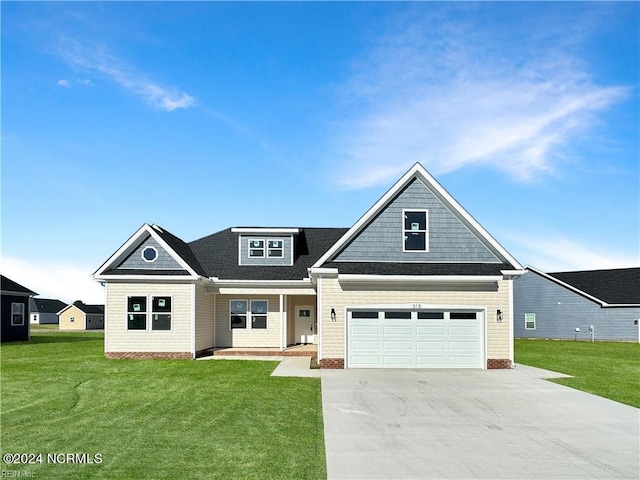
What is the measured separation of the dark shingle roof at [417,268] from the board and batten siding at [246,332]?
7.29 metres

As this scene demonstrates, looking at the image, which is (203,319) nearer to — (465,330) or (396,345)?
(396,345)

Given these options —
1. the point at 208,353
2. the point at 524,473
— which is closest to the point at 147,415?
the point at 524,473

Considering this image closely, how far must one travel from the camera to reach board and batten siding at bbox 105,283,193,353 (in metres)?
21.5

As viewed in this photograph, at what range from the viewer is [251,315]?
2536cm

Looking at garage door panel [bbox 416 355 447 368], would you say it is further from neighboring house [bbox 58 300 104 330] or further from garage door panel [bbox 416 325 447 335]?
neighboring house [bbox 58 300 104 330]

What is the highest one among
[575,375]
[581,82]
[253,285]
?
[581,82]

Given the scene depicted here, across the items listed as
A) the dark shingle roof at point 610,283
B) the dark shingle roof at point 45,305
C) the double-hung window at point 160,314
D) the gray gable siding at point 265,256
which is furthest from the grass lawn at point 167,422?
the dark shingle roof at point 45,305

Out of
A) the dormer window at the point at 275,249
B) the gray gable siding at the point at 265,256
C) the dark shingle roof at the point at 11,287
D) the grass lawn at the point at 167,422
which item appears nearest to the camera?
→ the grass lawn at the point at 167,422

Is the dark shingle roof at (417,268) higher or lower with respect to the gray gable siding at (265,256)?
lower

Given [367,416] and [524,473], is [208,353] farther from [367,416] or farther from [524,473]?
[524,473]

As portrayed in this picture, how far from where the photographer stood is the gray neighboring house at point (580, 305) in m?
38.5

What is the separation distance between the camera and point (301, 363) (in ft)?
66.1

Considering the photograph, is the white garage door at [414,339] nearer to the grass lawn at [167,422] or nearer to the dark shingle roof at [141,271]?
the grass lawn at [167,422]

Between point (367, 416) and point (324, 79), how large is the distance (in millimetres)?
12248
